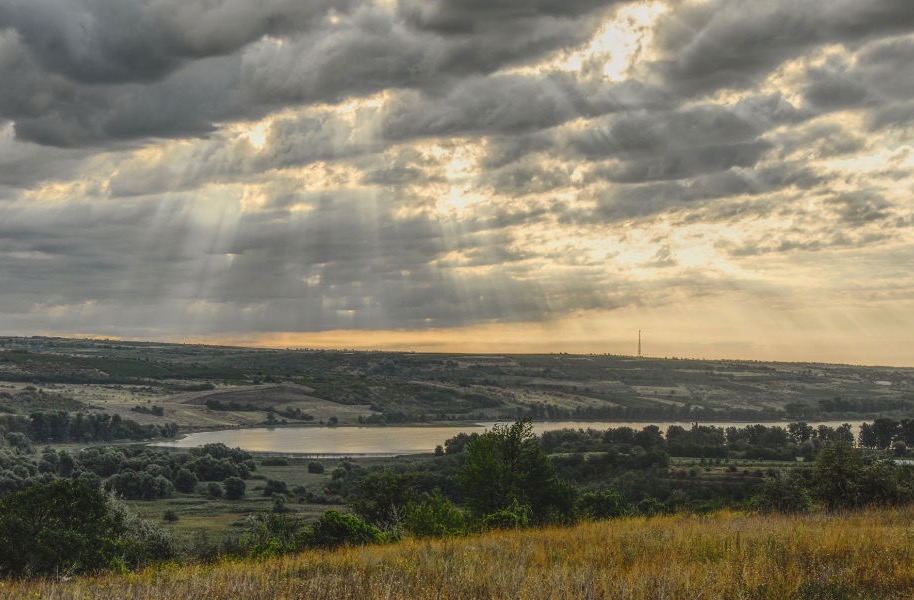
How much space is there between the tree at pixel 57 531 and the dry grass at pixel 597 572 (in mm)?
13800

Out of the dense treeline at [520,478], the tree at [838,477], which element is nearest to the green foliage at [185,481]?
the dense treeline at [520,478]

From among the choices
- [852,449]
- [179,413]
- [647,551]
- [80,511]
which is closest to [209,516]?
[80,511]

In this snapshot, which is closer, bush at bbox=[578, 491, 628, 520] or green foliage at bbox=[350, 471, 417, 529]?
green foliage at bbox=[350, 471, 417, 529]

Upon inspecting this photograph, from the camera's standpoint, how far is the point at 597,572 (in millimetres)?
10375

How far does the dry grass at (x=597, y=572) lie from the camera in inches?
351

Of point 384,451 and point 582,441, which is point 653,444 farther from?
point 384,451

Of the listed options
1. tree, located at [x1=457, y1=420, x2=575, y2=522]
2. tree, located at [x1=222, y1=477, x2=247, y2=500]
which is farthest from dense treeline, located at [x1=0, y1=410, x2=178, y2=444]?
tree, located at [x1=457, y1=420, x2=575, y2=522]

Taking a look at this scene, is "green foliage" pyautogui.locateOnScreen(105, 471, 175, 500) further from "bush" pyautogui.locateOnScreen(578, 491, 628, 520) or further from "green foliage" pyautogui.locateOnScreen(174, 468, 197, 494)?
"bush" pyautogui.locateOnScreen(578, 491, 628, 520)

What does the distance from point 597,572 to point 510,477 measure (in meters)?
36.8

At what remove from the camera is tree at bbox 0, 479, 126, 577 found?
76.3 feet

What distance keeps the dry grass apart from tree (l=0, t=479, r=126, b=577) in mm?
13800

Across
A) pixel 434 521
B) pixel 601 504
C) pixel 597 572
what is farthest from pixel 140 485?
pixel 597 572

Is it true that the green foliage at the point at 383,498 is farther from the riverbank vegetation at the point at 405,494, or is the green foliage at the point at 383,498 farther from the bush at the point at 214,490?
the bush at the point at 214,490

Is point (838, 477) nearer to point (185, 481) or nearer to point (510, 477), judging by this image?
point (510, 477)
